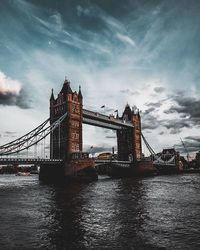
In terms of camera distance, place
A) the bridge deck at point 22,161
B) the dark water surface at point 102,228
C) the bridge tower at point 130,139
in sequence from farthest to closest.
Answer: the bridge tower at point 130,139 → the bridge deck at point 22,161 → the dark water surface at point 102,228

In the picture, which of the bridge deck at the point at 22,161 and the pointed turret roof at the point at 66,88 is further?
the pointed turret roof at the point at 66,88

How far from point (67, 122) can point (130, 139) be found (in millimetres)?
40345

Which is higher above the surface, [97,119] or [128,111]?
[128,111]

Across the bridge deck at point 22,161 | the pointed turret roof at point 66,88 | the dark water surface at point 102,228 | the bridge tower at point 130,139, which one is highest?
the pointed turret roof at point 66,88

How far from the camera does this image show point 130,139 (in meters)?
96.6

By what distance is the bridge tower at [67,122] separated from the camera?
6197cm

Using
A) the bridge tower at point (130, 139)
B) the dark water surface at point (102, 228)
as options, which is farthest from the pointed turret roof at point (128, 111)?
the dark water surface at point (102, 228)

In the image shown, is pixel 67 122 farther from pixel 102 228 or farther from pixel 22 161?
pixel 102 228

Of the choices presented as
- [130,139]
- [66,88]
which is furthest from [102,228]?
[130,139]

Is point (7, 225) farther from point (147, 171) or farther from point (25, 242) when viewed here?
point (147, 171)

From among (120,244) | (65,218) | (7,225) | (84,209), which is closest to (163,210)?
(84,209)

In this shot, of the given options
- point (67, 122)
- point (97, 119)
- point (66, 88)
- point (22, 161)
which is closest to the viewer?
point (22, 161)

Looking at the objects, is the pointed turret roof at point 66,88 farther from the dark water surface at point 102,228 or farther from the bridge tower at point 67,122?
the dark water surface at point 102,228

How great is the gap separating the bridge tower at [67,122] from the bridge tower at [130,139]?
113 ft
